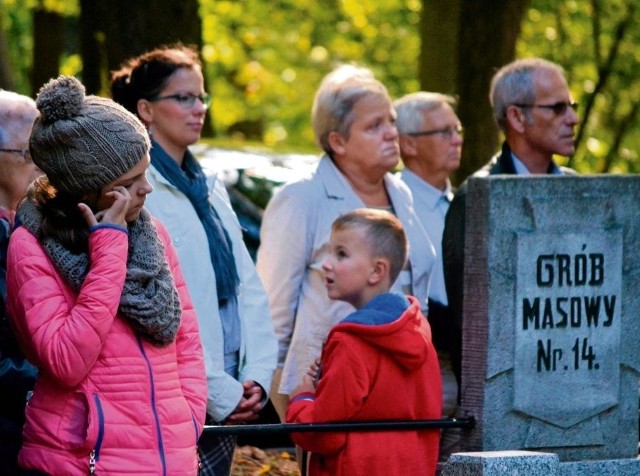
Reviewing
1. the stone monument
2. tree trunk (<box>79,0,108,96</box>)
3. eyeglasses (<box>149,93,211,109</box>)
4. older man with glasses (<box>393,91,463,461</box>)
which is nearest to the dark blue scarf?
eyeglasses (<box>149,93,211,109</box>)

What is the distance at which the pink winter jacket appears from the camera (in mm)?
4535

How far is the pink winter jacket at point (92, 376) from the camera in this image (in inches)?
179

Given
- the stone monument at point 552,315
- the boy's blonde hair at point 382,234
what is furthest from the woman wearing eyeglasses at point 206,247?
the stone monument at point 552,315

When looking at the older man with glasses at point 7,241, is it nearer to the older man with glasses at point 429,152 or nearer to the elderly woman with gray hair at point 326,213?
the elderly woman with gray hair at point 326,213

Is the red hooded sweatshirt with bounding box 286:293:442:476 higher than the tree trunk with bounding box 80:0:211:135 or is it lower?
lower

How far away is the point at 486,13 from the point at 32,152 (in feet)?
27.2

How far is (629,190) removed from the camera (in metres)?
6.51

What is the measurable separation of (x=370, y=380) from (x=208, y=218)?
0.95 m

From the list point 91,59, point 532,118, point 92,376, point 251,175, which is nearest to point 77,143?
point 92,376

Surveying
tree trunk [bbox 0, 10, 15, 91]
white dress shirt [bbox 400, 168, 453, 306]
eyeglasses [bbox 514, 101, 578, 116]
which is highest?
eyeglasses [bbox 514, 101, 578, 116]

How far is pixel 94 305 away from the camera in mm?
4547

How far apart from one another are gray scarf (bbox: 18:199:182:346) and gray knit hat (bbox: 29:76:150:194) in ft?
0.56

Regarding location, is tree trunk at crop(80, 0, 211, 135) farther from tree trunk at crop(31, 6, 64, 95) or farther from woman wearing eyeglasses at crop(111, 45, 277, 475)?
tree trunk at crop(31, 6, 64, 95)

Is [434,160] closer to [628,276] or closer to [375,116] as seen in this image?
[375,116]
